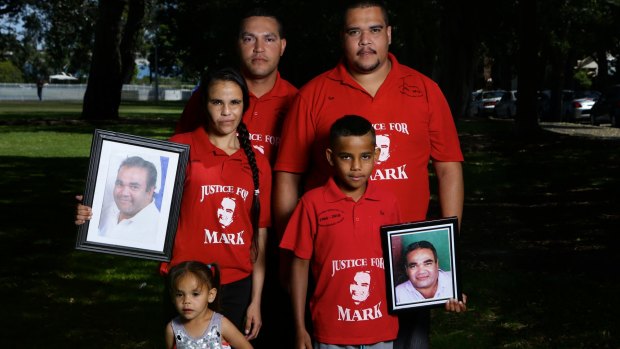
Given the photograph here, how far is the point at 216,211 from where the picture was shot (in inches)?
179

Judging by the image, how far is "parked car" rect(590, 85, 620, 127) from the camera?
126 ft

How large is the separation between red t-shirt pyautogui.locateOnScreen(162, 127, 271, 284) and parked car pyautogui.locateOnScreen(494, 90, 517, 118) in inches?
1872

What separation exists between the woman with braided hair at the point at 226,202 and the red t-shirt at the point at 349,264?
1.29ft

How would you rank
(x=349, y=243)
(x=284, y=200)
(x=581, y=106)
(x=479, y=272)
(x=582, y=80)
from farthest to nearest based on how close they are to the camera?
(x=582, y=80) → (x=581, y=106) → (x=479, y=272) → (x=284, y=200) → (x=349, y=243)

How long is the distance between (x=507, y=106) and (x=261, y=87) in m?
48.0

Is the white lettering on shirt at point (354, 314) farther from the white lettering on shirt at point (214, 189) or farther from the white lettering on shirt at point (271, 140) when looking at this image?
the white lettering on shirt at point (271, 140)

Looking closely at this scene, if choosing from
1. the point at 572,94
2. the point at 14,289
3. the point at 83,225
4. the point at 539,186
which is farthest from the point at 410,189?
the point at 572,94

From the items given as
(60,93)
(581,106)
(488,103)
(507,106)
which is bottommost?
(581,106)

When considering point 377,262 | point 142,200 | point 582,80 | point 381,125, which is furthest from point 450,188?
point 582,80

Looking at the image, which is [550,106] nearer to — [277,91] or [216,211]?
[277,91]

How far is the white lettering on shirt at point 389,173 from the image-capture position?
4.55m

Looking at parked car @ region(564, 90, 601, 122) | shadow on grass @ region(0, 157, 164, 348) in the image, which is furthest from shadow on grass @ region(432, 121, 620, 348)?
parked car @ region(564, 90, 601, 122)

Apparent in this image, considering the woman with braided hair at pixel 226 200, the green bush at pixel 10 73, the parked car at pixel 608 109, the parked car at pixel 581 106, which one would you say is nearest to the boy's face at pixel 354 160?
the woman with braided hair at pixel 226 200

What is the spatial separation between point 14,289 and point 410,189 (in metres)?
5.57
